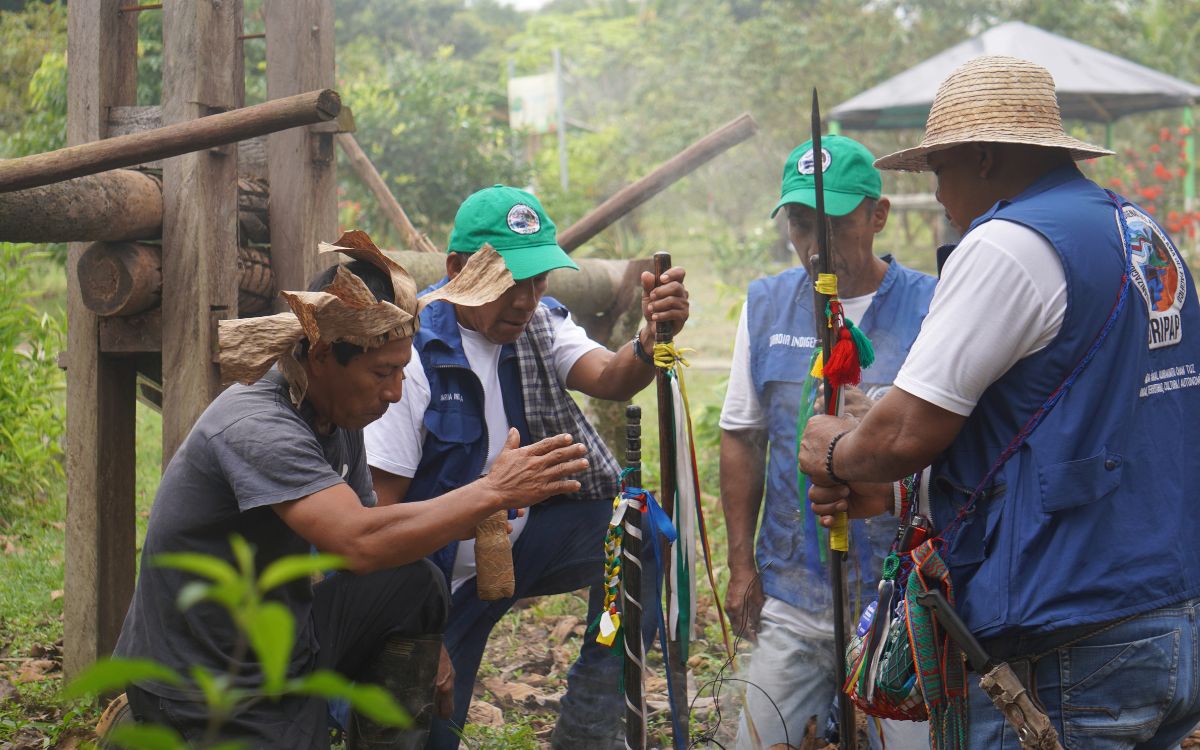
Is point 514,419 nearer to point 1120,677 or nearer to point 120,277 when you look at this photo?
point 120,277

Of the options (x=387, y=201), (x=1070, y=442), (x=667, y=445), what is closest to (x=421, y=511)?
(x=667, y=445)

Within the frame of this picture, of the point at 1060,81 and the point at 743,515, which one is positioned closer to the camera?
the point at 743,515

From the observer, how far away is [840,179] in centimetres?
386

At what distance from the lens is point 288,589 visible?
9.99ft

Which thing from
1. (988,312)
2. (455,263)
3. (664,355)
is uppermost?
(455,263)

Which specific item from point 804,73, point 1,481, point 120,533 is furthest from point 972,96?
point 804,73

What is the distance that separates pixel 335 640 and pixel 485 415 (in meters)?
0.88

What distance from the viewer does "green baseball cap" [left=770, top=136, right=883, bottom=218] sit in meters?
3.84

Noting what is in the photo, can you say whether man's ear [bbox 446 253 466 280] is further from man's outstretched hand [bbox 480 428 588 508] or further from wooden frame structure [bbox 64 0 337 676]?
man's outstretched hand [bbox 480 428 588 508]

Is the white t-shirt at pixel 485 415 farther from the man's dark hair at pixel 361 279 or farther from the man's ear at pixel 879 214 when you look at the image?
the man's ear at pixel 879 214

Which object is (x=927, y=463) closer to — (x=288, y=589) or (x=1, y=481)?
(x=288, y=589)

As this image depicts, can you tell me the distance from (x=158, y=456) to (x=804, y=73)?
52.6ft

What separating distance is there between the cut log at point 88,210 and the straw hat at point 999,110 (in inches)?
95.1

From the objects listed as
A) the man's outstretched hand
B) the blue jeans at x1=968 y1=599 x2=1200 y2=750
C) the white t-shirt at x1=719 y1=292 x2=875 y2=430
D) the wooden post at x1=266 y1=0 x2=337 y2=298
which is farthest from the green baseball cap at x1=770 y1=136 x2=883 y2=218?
the blue jeans at x1=968 y1=599 x2=1200 y2=750
